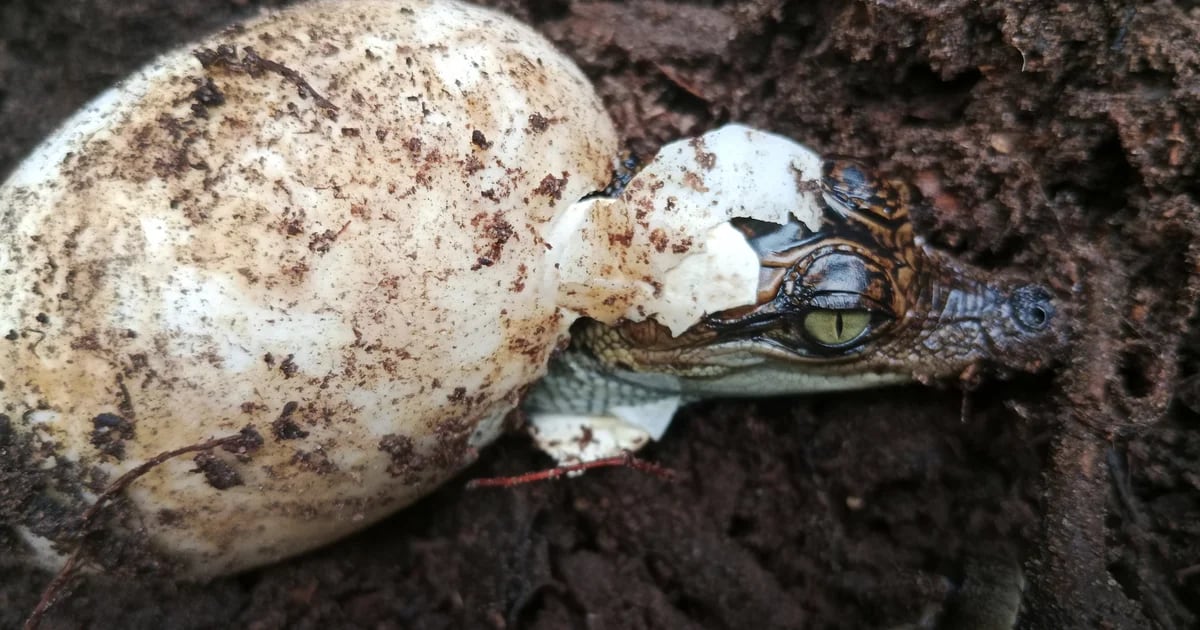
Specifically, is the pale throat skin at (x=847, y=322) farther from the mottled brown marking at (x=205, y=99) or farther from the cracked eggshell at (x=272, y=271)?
the mottled brown marking at (x=205, y=99)

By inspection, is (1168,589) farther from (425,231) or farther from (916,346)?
(425,231)

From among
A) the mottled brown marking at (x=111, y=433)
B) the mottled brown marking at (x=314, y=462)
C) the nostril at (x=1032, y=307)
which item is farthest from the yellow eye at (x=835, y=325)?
the mottled brown marking at (x=111, y=433)

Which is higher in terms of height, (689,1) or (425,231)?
(689,1)

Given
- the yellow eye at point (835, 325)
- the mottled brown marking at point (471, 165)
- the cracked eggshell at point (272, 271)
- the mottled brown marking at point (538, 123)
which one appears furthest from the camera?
the yellow eye at point (835, 325)

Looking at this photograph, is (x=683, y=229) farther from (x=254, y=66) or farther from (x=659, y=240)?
(x=254, y=66)

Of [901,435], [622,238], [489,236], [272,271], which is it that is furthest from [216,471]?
[901,435]

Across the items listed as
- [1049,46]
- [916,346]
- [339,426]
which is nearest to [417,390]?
[339,426]

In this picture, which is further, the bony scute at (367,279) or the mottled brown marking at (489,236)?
the mottled brown marking at (489,236)
